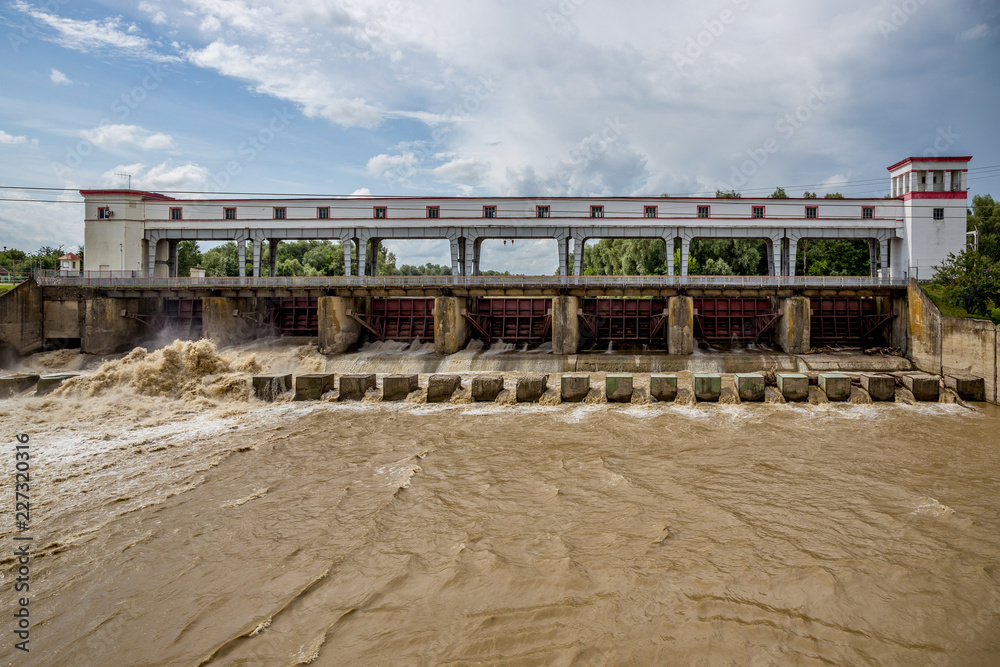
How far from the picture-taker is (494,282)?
93.3ft

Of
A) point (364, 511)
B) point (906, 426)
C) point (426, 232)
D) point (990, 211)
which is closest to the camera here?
point (364, 511)

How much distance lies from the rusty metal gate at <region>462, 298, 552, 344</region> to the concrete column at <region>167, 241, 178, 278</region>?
2600 centimetres

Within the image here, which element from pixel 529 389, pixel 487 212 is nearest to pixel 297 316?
pixel 487 212

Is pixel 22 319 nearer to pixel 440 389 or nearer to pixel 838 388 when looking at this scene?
pixel 440 389

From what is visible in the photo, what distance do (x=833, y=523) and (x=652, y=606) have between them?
4.46m

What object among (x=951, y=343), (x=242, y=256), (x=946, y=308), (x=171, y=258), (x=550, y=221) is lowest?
(x=951, y=343)

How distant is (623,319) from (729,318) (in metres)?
5.96

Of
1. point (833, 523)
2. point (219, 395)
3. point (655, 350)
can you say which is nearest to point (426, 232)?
point (655, 350)

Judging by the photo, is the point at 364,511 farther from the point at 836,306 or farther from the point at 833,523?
the point at 836,306

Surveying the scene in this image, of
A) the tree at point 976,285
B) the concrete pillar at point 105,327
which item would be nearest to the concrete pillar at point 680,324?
the tree at point 976,285

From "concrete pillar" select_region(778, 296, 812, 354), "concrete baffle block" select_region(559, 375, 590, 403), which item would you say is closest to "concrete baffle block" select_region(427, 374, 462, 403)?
"concrete baffle block" select_region(559, 375, 590, 403)

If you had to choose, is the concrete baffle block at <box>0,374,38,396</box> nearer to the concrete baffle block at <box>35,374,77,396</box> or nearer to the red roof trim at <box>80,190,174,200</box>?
the concrete baffle block at <box>35,374,77,396</box>

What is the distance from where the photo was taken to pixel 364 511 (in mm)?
9734

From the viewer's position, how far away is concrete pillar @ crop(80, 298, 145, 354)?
29688 mm
